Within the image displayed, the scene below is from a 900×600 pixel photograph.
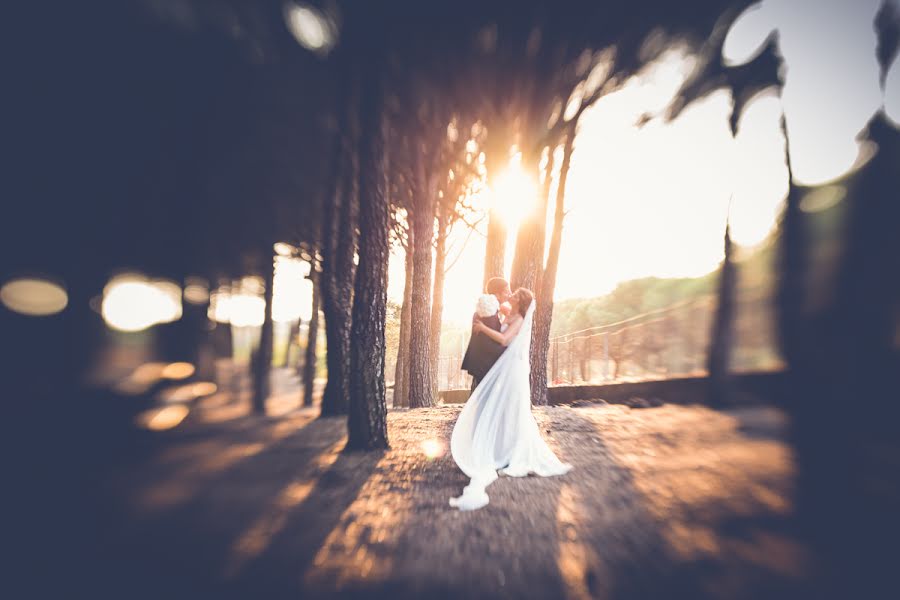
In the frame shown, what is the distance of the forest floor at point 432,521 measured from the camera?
2168mm

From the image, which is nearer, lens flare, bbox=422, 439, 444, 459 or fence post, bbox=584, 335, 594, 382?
lens flare, bbox=422, 439, 444, 459

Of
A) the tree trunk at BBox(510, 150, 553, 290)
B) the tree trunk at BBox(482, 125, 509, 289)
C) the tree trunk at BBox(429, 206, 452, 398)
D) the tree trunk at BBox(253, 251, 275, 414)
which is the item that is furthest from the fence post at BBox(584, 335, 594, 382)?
the tree trunk at BBox(253, 251, 275, 414)

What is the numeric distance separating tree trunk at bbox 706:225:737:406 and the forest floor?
397 mm

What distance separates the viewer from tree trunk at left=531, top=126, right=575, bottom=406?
788 centimetres

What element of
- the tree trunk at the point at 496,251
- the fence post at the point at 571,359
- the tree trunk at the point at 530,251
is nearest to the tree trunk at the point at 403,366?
the tree trunk at the point at 496,251

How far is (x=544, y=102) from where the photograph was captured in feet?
22.5

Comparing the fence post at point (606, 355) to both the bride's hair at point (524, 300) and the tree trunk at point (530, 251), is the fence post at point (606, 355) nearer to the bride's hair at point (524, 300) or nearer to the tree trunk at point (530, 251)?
the tree trunk at point (530, 251)

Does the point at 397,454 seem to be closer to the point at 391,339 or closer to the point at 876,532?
the point at 876,532

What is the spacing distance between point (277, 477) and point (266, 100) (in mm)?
4083

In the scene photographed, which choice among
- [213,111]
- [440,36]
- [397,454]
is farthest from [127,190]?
[440,36]

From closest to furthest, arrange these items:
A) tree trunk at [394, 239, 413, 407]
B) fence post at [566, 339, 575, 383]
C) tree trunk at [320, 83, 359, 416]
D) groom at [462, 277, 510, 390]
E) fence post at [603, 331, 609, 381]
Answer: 1. groom at [462, 277, 510, 390]
2. tree trunk at [320, 83, 359, 416]
3. tree trunk at [394, 239, 413, 407]
4. fence post at [603, 331, 609, 381]
5. fence post at [566, 339, 575, 383]

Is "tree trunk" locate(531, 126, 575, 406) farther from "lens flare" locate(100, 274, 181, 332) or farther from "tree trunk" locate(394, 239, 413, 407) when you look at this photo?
"lens flare" locate(100, 274, 181, 332)

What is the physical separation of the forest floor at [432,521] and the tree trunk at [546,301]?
3162 mm

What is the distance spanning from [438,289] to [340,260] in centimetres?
478
